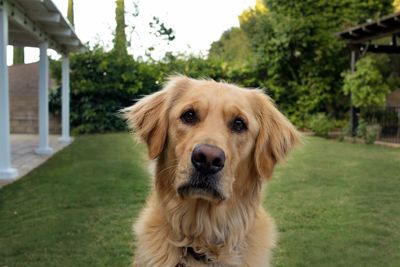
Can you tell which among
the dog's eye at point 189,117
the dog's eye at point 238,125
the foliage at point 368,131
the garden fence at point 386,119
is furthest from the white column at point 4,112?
the garden fence at point 386,119

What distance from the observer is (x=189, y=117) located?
2.79m

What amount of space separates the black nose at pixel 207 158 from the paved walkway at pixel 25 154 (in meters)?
6.41

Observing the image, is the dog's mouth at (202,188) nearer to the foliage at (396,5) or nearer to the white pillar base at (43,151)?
the white pillar base at (43,151)

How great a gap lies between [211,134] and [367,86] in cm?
1323

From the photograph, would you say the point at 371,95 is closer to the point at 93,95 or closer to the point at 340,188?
the point at 340,188

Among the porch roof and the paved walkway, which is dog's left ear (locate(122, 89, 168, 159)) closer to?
the paved walkway

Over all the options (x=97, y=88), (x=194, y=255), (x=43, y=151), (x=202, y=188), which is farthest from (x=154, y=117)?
(x=97, y=88)

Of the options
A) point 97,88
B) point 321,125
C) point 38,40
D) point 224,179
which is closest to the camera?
point 224,179

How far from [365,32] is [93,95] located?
9.42 metres

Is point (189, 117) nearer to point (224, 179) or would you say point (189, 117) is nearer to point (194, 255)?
point (224, 179)

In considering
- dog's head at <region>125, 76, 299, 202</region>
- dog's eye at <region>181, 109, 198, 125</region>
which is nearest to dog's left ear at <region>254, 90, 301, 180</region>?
dog's head at <region>125, 76, 299, 202</region>

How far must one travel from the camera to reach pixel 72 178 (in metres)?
8.41

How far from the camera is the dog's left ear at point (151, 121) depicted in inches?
113

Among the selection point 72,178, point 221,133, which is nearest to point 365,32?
point 72,178
